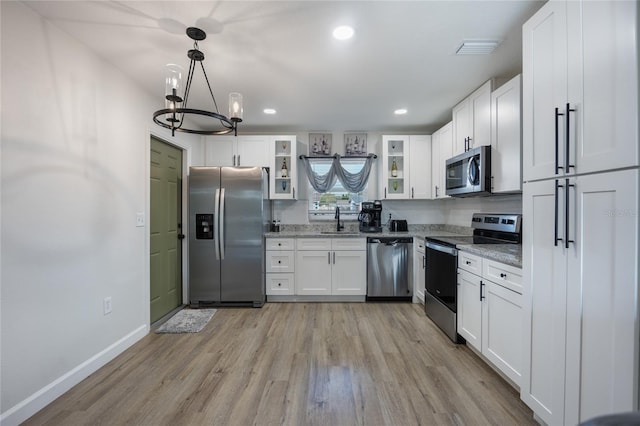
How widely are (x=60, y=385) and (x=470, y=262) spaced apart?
10.3 ft

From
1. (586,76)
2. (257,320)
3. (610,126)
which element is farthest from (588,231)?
(257,320)

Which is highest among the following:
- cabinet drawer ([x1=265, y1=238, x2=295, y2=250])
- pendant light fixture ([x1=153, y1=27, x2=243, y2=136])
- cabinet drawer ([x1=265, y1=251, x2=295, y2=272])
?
pendant light fixture ([x1=153, y1=27, x2=243, y2=136])

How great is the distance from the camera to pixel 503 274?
6.40ft

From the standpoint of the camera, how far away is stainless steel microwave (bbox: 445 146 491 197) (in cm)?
258

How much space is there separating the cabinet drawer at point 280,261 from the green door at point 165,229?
45.3 inches

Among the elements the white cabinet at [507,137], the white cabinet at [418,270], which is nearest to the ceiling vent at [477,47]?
the white cabinet at [507,137]

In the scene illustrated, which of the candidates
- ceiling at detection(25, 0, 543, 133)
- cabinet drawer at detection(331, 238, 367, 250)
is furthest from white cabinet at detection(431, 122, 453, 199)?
cabinet drawer at detection(331, 238, 367, 250)

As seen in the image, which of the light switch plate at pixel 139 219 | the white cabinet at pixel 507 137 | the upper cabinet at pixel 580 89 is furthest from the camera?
the light switch plate at pixel 139 219

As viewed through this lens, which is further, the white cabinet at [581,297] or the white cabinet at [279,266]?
the white cabinet at [279,266]

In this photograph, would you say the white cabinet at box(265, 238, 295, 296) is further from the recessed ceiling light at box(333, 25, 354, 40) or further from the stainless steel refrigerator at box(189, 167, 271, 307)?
the recessed ceiling light at box(333, 25, 354, 40)

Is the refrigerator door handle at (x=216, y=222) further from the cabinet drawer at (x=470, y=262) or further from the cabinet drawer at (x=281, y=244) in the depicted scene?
the cabinet drawer at (x=470, y=262)

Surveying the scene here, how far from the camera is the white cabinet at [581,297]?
1112 mm

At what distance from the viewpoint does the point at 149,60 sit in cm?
236

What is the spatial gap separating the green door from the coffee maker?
2486 mm
